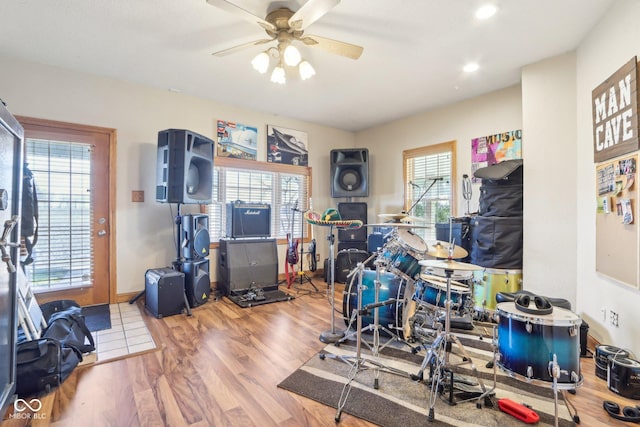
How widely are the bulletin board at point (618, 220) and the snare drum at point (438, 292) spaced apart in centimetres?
100

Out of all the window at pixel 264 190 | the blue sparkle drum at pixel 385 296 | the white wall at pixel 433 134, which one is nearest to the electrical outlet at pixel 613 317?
the blue sparkle drum at pixel 385 296

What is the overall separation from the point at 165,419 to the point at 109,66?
10.6 feet

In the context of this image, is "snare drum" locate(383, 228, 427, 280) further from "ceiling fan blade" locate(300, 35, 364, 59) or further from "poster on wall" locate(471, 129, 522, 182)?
"poster on wall" locate(471, 129, 522, 182)

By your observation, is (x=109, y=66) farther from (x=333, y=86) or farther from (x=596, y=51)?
(x=596, y=51)

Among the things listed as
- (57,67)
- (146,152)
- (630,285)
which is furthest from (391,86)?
(57,67)

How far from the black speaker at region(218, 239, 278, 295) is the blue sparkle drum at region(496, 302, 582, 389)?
2899 millimetres

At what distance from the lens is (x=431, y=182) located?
169 inches

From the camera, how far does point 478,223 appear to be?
3.09 metres

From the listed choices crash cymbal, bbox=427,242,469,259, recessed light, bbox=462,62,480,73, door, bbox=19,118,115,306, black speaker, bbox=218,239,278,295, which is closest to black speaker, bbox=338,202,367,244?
black speaker, bbox=218,239,278,295

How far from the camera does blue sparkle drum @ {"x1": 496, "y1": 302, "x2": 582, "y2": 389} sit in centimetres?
143

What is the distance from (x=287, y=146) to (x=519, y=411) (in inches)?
159

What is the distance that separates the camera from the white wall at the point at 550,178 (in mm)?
2723

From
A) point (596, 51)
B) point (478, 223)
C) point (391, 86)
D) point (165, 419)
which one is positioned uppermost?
point (391, 86)

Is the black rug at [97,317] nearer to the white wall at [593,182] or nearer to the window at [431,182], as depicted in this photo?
the window at [431,182]
